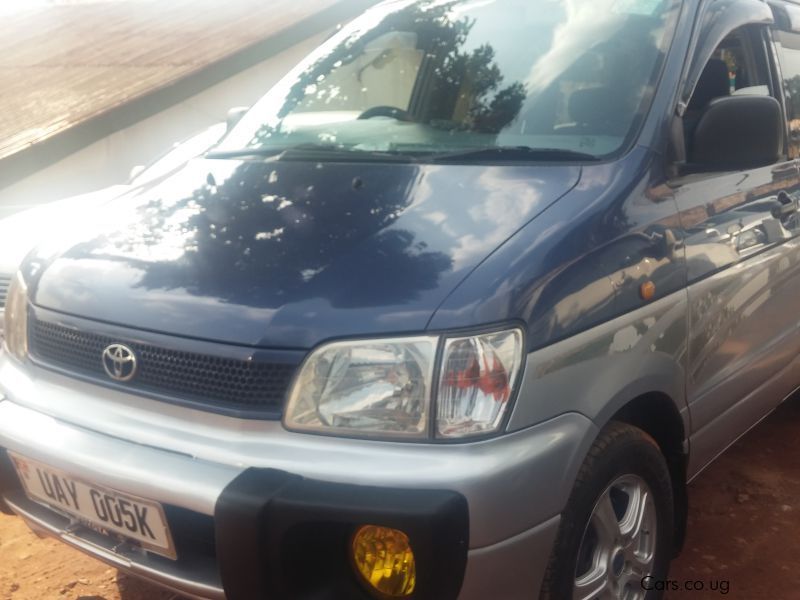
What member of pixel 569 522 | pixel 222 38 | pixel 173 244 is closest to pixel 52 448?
pixel 173 244

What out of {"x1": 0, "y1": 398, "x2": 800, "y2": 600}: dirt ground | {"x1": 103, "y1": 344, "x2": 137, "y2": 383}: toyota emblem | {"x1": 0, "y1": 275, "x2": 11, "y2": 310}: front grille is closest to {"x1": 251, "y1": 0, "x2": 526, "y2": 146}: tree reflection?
{"x1": 103, "y1": 344, "x2": 137, "y2": 383}: toyota emblem

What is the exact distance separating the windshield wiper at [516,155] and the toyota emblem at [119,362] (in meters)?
1.01

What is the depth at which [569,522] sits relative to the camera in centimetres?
194

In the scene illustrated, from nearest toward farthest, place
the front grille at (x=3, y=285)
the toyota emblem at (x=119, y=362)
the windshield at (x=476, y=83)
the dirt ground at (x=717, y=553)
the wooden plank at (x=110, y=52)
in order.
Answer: the toyota emblem at (x=119, y=362)
the windshield at (x=476, y=83)
the dirt ground at (x=717, y=553)
the front grille at (x=3, y=285)
the wooden plank at (x=110, y=52)

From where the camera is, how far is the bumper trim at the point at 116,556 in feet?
6.38

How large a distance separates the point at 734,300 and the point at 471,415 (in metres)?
1.21

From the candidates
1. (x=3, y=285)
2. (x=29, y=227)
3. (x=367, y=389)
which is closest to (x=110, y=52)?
(x=29, y=227)

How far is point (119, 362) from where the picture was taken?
2098mm

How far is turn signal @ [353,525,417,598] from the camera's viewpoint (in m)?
1.79

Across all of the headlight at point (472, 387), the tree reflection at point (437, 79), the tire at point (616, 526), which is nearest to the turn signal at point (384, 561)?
the headlight at point (472, 387)

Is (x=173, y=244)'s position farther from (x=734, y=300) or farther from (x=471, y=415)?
A: (x=734, y=300)

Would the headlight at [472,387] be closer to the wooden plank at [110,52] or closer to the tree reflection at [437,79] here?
the tree reflection at [437,79]

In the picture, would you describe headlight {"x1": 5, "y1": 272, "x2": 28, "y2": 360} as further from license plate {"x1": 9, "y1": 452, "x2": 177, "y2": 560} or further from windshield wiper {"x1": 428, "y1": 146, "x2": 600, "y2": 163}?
windshield wiper {"x1": 428, "y1": 146, "x2": 600, "y2": 163}

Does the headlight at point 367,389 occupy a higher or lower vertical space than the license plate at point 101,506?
higher
